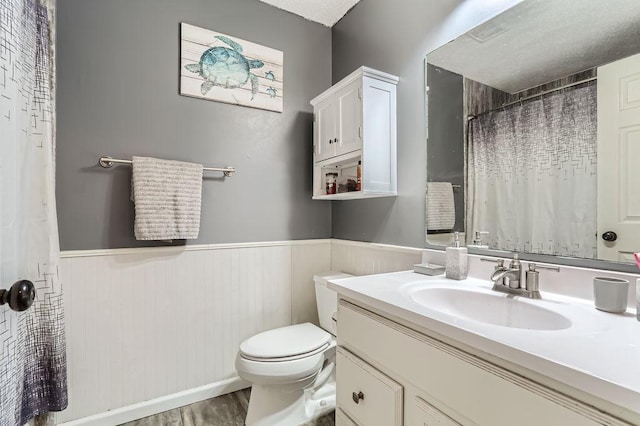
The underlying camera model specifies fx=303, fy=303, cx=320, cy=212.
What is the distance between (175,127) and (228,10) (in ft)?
2.70

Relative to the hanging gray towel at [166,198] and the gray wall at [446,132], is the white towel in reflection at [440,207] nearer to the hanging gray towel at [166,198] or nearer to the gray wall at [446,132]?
the gray wall at [446,132]

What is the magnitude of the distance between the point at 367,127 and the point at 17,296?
4.69 ft

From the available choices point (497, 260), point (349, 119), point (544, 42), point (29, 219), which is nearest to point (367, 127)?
point (349, 119)

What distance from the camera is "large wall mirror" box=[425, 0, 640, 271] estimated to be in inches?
34.5

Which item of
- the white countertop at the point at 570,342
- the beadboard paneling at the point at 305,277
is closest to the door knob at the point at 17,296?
the white countertop at the point at 570,342

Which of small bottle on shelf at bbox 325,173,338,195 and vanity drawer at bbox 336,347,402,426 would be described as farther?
small bottle on shelf at bbox 325,173,338,195

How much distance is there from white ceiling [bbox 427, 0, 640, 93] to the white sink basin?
2.48ft

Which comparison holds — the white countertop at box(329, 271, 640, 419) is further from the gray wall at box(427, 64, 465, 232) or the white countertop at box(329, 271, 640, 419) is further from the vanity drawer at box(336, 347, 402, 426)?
the gray wall at box(427, 64, 465, 232)

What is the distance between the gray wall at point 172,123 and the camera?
1502mm

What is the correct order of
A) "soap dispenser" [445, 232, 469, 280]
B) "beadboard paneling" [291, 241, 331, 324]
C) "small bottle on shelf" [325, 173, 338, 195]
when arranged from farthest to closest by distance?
"beadboard paneling" [291, 241, 331, 324], "small bottle on shelf" [325, 173, 338, 195], "soap dispenser" [445, 232, 469, 280]

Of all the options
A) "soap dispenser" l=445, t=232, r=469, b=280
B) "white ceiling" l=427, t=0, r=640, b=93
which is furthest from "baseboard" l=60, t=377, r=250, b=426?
"white ceiling" l=427, t=0, r=640, b=93

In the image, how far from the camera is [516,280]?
1.01 m

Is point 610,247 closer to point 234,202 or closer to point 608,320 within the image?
point 608,320

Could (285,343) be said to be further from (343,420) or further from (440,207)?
(440,207)
